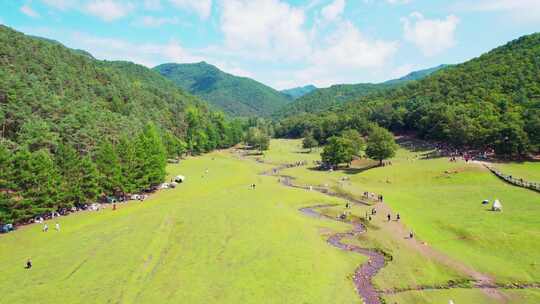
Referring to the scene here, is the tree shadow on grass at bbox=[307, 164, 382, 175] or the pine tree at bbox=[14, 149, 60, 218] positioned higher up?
the pine tree at bbox=[14, 149, 60, 218]

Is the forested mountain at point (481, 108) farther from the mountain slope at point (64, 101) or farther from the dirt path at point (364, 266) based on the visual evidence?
the mountain slope at point (64, 101)

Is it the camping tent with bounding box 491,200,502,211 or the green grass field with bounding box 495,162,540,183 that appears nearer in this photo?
the camping tent with bounding box 491,200,502,211

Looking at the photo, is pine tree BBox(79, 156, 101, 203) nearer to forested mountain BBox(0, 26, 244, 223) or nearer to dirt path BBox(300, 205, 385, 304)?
forested mountain BBox(0, 26, 244, 223)

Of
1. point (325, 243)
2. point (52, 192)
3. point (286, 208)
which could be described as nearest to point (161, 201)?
point (52, 192)

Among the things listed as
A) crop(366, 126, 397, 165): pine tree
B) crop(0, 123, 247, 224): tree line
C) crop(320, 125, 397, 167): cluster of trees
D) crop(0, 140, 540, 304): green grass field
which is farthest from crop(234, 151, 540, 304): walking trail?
crop(320, 125, 397, 167): cluster of trees

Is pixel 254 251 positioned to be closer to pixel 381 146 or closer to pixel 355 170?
pixel 355 170

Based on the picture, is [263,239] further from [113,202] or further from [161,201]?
[113,202]
